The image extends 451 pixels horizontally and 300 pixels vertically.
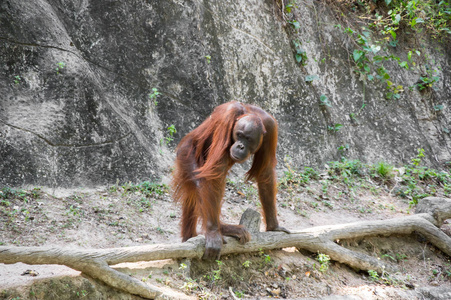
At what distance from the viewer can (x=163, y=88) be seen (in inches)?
257

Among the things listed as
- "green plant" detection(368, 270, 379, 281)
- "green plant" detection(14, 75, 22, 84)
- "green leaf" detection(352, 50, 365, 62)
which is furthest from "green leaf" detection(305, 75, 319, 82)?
"green plant" detection(14, 75, 22, 84)

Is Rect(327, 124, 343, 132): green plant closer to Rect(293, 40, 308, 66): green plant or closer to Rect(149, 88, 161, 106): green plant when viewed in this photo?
Rect(293, 40, 308, 66): green plant

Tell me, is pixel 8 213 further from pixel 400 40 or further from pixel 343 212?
pixel 400 40

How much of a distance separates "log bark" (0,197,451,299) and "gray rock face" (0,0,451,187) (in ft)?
7.61

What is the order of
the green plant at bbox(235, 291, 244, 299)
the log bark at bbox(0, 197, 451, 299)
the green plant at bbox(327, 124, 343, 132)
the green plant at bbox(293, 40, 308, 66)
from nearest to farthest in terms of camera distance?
the log bark at bbox(0, 197, 451, 299) < the green plant at bbox(235, 291, 244, 299) < the green plant at bbox(327, 124, 343, 132) < the green plant at bbox(293, 40, 308, 66)

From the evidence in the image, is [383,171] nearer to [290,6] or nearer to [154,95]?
[290,6]

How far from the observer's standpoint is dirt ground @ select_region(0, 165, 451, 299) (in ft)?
10.4

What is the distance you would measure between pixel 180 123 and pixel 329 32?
3.85 m

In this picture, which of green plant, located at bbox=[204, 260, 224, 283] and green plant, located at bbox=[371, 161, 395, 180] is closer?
green plant, located at bbox=[204, 260, 224, 283]

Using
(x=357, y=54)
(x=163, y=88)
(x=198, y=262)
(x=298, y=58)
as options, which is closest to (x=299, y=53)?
(x=298, y=58)

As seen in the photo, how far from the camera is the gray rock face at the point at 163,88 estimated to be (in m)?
5.34

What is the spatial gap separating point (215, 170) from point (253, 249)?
0.80 m

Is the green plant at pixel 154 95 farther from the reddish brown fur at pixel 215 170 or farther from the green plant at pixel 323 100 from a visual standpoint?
the green plant at pixel 323 100

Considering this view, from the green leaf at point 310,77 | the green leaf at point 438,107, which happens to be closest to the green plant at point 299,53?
the green leaf at point 310,77
